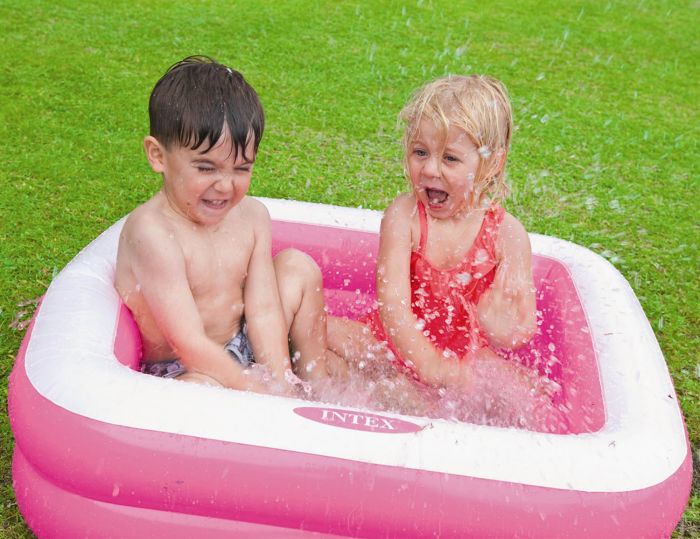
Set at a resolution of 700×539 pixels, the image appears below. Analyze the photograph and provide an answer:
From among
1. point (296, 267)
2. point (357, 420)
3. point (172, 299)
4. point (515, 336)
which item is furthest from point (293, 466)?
point (515, 336)

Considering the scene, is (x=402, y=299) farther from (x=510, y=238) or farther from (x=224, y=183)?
(x=224, y=183)

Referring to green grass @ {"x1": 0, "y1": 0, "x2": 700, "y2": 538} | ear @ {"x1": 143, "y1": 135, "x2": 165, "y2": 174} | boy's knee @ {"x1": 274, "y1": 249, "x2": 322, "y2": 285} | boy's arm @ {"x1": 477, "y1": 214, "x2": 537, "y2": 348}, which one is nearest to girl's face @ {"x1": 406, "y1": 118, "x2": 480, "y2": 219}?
boy's arm @ {"x1": 477, "y1": 214, "x2": 537, "y2": 348}

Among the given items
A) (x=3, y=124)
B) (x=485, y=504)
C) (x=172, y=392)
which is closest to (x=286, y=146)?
(x=3, y=124)

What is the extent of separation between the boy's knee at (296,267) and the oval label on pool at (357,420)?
28.3 inches

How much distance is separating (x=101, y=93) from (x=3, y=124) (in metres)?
0.71

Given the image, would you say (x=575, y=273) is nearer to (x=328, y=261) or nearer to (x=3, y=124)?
(x=328, y=261)

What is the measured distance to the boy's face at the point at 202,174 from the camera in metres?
2.03

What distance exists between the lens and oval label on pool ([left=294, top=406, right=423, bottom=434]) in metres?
1.75

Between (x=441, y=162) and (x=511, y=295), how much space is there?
21.6 inches

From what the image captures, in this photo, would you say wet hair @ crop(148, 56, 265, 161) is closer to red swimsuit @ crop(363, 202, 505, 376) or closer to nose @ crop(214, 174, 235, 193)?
nose @ crop(214, 174, 235, 193)

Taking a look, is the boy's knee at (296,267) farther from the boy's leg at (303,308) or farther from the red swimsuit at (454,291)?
the red swimsuit at (454,291)

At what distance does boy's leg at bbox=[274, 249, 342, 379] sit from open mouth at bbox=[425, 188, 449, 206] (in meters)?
0.47

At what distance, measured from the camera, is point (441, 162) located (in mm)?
2189

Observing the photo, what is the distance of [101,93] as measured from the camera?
15.6 ft
